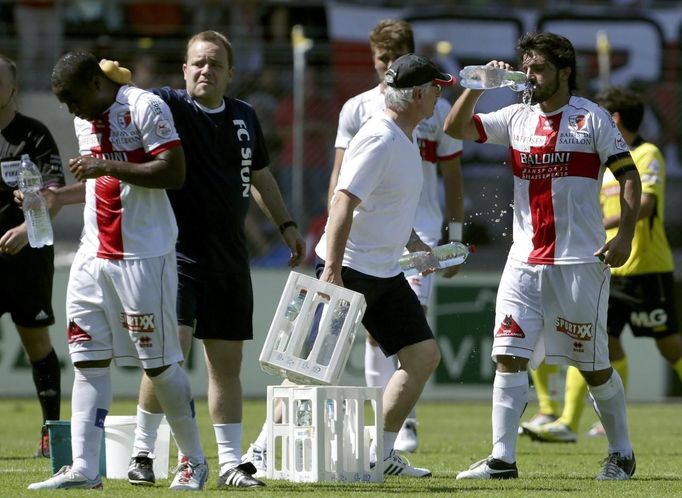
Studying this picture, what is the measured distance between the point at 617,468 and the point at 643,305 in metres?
3.52

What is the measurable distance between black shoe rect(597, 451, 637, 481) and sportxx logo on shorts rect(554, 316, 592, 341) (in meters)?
0.70

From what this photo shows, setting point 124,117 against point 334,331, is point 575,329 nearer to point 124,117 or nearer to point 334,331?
point 334,331

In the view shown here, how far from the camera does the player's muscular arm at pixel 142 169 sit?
5.96 m

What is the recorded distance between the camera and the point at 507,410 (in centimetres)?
721

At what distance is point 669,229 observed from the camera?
1566 centimetres

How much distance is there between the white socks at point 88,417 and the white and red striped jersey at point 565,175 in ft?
7.95

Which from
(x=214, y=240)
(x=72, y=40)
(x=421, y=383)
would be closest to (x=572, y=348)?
(x=421, y=383)

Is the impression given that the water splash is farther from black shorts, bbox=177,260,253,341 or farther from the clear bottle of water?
the clear bottle of water

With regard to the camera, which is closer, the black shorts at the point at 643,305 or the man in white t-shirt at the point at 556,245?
the man in white t-shirt at the point at 556,245

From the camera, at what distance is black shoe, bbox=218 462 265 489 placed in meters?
6.57

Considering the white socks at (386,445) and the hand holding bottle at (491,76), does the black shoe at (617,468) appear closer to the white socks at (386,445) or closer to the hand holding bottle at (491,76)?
the white socks at (386,445)

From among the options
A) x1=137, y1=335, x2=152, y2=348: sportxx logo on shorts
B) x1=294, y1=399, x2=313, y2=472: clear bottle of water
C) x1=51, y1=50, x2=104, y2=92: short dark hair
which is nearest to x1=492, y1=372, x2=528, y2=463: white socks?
x1=294, y1=399, x2=313, y2=472: clear bottle of water

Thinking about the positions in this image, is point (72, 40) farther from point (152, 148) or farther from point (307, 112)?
point (152, 148)

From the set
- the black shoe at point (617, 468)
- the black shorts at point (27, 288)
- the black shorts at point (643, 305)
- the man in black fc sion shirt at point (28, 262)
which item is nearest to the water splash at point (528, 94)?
the black shoe at point (617, 468)
